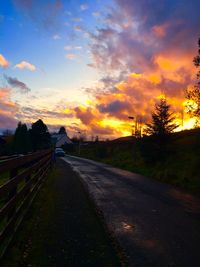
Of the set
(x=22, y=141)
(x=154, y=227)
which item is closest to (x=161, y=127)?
(x=154, y=227)

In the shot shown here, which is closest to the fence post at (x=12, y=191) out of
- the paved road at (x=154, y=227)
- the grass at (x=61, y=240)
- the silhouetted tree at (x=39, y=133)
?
the grass at (x=61, y=240)

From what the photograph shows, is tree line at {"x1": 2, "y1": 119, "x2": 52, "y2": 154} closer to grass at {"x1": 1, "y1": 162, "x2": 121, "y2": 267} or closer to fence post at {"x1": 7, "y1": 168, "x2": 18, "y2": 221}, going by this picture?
grass at {"x1": 1, "y1": 162, "x2": 121, "y2": 267}

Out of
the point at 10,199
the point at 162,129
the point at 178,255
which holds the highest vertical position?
the point at 162,129

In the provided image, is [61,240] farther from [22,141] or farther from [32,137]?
[32,137]

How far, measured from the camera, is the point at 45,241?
21.0 ft

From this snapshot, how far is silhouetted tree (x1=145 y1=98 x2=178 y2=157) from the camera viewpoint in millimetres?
32844

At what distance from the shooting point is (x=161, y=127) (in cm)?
3281

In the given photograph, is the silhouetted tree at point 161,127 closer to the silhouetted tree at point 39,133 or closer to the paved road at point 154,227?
the paved road at point 154,227

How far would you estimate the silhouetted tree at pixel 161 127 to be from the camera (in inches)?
1293

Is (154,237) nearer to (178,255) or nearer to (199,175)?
(178,255)

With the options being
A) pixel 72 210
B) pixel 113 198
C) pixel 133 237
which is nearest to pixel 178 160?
pixel 113 198

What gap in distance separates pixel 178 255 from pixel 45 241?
2504mm

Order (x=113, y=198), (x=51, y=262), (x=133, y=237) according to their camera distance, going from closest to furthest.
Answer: (x=51, y=262) < (x=133, y=237) < (x=113, y=198)

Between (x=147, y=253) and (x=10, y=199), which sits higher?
(x=10, y=199)
